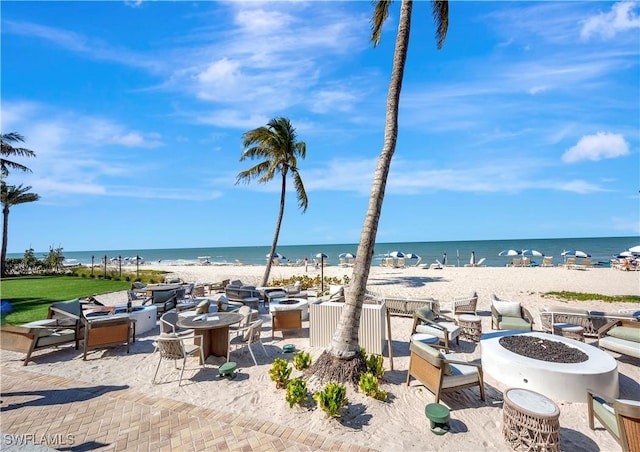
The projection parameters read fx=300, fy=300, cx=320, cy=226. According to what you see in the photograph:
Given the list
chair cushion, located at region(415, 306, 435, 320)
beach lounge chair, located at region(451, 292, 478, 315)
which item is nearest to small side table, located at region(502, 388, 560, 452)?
Result: chair cushion, located at region(415, 306, 435, 320)

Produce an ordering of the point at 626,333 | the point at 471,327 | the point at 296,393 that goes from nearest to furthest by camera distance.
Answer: the point at 296,393
the point at 626,333
the point at 471,327

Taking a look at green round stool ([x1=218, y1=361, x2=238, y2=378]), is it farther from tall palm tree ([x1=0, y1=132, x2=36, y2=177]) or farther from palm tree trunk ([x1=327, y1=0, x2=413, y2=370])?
tall palm tree ([x1=0, y1=132, x2=36, y2=177])

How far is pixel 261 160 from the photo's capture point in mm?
14938

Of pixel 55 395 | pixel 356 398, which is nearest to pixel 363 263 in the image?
pixel 356 398

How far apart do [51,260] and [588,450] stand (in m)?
33.8

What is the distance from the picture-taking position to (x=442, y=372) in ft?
13.9

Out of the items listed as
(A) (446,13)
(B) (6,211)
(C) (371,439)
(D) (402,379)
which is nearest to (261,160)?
(A) (446,13)

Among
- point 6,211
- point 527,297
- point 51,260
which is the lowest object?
point 527,297

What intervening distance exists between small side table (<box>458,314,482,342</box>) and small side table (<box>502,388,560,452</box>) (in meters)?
3.86

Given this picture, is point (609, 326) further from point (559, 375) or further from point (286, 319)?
point (286, 319)

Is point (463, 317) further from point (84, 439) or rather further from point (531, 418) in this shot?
point (84, 439)

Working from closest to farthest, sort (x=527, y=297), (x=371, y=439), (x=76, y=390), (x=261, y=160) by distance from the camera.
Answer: (x=371, y=439)
(x=76, y=390)
(x=527, y=297)
(x=261, y=160)

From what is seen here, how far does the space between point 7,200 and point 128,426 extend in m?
32.1

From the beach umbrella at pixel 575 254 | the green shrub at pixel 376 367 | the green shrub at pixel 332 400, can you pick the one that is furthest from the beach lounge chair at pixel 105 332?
the beach umbrella at pixel 575 254
